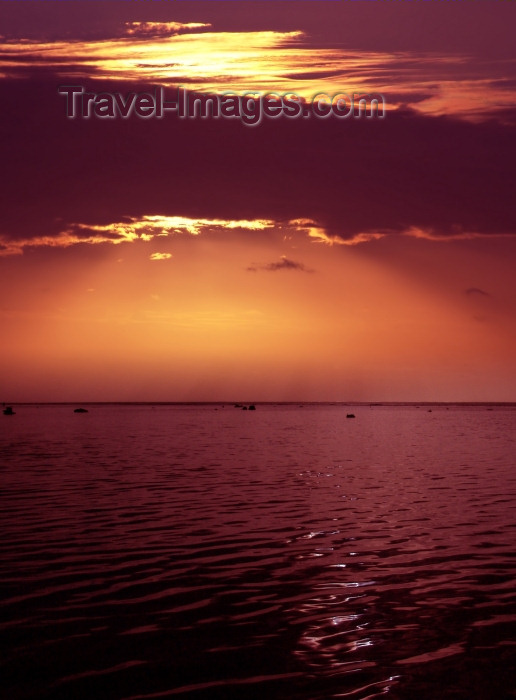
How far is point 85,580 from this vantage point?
20406 mm

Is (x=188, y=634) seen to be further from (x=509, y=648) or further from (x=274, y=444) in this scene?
(x=274, y=444)

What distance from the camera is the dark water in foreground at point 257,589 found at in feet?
44.5

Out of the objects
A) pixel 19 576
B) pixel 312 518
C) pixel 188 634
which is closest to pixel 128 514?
pixel 312 518

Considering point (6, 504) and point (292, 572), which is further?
point (6, 504)

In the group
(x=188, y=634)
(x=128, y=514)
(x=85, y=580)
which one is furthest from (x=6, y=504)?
(x=188, y=634)

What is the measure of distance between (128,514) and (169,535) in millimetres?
4982

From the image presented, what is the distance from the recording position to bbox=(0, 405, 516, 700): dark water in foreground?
44.5ft

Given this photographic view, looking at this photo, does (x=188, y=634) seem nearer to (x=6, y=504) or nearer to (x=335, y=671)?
(x=335, y=671)

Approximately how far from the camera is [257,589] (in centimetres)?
1955

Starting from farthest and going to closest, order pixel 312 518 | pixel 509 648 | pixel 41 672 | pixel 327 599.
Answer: pixel 312 518, pixel 327 599, pixel 509 648, pixel 41 672

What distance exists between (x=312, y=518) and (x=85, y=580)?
12.1 metres

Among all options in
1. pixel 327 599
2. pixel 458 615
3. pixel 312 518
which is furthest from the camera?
pixel 312 518

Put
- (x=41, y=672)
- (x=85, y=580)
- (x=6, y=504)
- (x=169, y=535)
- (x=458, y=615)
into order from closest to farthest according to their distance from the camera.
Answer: (x=41, y=672) → (x=458, y=615) → (x=85, y=580) → (x=169, y=535) → (x=6, y=504)

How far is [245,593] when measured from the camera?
19141 millimetres
